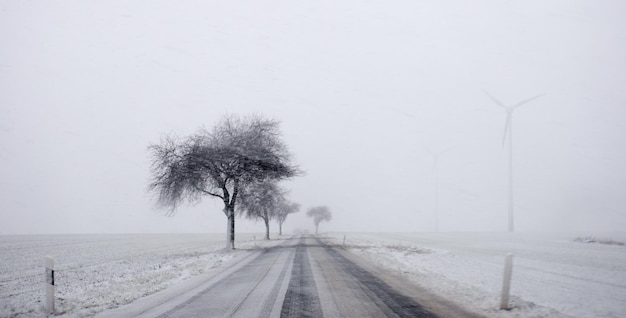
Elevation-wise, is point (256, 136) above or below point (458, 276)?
above

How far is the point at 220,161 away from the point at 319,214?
4067 inches

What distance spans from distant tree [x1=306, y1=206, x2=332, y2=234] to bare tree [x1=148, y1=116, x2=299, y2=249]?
323ft

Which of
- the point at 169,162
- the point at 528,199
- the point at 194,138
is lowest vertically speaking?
the point at 528,199

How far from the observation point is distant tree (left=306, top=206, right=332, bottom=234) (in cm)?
13100

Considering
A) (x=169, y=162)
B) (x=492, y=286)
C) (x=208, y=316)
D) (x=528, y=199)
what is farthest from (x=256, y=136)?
(x=528, y=199)

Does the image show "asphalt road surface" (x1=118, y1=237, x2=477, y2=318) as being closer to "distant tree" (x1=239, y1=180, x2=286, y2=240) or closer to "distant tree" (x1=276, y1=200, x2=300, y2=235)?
"distant tree" (x1=239, y1=180, x2=286, y2=240)

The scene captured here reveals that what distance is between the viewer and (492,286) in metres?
12.2

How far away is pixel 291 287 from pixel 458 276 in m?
7.07

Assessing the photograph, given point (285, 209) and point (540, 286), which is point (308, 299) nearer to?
point (540, 286)

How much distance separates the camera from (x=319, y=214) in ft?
432

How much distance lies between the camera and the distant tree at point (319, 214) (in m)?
131

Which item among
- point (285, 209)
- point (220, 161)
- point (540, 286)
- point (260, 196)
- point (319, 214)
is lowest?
point (319, 214)

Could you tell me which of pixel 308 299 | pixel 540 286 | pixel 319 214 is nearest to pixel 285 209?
pixel 319 214

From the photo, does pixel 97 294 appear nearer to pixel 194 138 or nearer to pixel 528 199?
pixel 194 138
